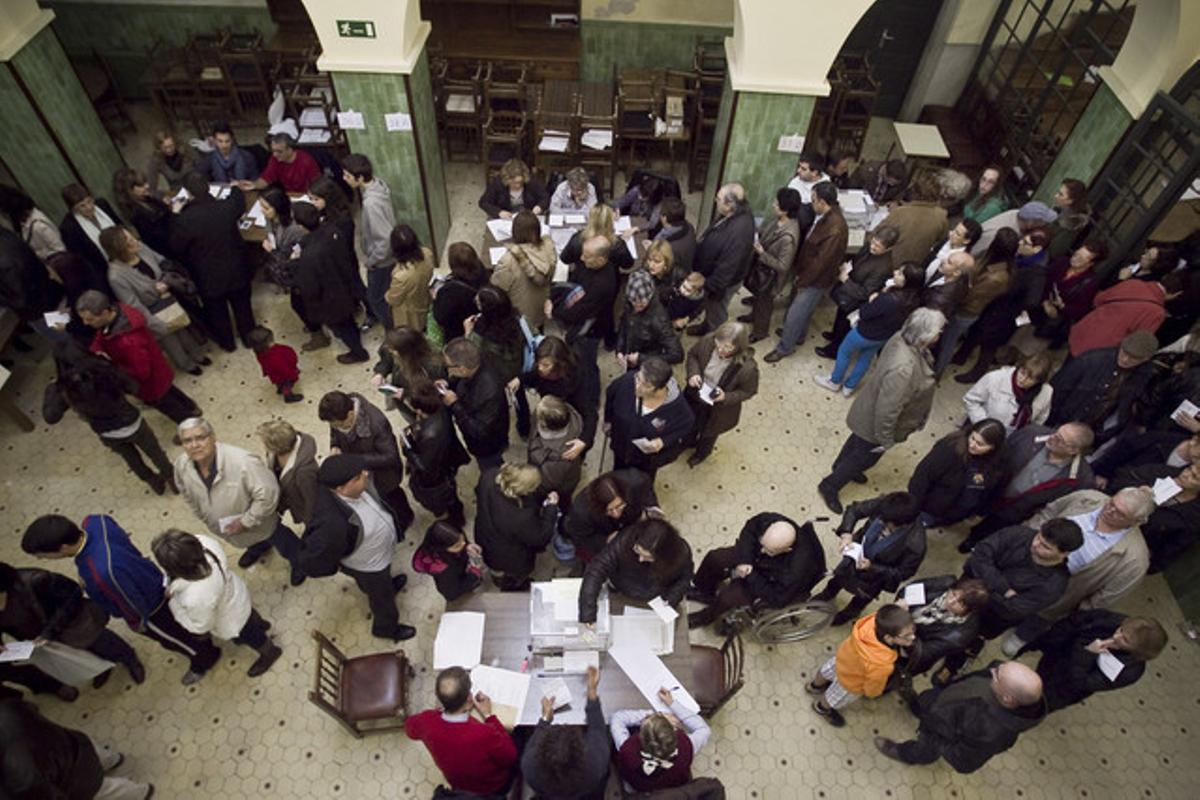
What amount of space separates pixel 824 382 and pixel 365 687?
4.72 m

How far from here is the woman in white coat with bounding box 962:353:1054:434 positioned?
184 inches

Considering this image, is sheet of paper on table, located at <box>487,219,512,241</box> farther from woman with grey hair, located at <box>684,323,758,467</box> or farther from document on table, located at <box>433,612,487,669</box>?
document on table, located at <box>433,612,487,669</box>

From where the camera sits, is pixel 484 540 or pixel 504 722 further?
pixel 484 540

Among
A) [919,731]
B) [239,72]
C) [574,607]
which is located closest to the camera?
[574,607]

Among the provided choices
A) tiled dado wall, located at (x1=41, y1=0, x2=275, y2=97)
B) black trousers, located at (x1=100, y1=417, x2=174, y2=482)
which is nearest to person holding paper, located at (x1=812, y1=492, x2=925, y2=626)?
black trousers, located at (x1=100, y1=417, x2=174, y2=482)

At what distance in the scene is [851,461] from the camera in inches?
212

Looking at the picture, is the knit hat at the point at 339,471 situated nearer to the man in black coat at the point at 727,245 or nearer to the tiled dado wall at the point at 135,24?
the man in black coat at the point at 727,245

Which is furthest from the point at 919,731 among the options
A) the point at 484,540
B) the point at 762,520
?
the point at 484,540

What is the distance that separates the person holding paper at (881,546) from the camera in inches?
158

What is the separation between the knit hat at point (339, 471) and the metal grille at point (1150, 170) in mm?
6856

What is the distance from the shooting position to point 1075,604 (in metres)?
4.29

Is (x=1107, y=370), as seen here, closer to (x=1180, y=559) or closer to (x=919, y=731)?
(x=1180, y=559)

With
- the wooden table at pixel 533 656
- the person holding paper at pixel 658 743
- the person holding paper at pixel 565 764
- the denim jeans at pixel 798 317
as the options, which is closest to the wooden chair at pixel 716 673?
the wooden table at pixel 533 656

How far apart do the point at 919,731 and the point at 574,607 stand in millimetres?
2302
